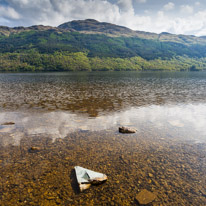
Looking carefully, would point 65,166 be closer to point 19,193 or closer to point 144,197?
point 19,193

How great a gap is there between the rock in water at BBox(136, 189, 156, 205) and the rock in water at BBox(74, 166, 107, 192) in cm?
176

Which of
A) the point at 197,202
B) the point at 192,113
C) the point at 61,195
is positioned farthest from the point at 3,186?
the point at 192,113

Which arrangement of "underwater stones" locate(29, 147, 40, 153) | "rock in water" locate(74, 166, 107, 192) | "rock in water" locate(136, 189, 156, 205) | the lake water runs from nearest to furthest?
"rock in water" locate(136, 189, 156, 205)
the lake water
"rock in water" locate(74, 166, 107, 192)
"underwater stones" locate(29, 147, 40, 153)

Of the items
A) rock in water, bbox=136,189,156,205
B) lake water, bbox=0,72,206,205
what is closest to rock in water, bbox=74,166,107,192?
lake water, bbox=0,72,206,205

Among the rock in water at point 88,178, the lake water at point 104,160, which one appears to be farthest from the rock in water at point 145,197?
the rock in water at point 88,178

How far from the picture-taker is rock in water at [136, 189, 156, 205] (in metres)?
6.24

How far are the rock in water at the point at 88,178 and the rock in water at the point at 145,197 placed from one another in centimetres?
176

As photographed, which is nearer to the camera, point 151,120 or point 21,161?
point 21,161

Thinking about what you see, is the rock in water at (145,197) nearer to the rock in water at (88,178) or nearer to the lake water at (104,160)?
the lake water at (104,160)

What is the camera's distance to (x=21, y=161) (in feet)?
28.5

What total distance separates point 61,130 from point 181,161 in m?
9.76

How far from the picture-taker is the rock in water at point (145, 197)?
624cm

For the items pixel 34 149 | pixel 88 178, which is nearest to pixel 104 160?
pixel 88 178

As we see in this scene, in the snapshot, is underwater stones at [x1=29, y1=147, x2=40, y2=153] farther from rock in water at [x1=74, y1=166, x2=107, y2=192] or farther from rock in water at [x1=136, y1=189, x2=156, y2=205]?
rock in water at [x1=136, y1=189, x2=156, y2=205]
